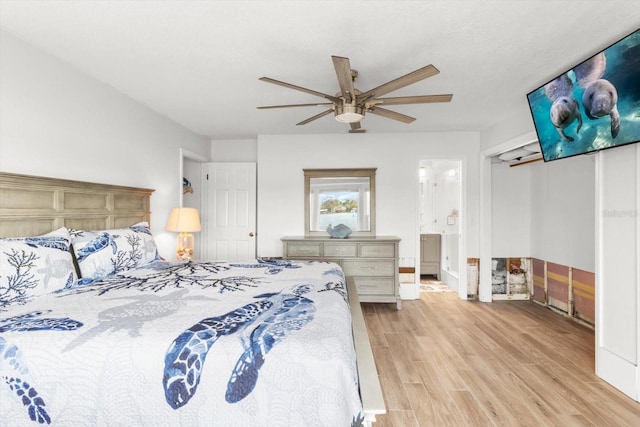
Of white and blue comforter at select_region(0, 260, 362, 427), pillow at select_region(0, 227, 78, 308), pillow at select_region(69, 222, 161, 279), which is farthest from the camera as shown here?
pillow at select_region(69, 222, 161, 279)

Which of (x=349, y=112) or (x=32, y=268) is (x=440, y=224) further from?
(x=32, y=268)

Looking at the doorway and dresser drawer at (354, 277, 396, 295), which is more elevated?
the doorway

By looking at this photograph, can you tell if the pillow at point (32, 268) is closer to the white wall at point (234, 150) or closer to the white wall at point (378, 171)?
the white wall at point (378, 171)

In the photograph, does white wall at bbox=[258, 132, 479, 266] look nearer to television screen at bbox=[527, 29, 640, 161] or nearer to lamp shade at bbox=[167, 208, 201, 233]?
lamp shade at bbox=[167, 208, 201, 233]

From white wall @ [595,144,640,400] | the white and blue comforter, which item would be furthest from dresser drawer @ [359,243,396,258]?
the white and blue comforter

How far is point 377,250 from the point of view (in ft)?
13.8

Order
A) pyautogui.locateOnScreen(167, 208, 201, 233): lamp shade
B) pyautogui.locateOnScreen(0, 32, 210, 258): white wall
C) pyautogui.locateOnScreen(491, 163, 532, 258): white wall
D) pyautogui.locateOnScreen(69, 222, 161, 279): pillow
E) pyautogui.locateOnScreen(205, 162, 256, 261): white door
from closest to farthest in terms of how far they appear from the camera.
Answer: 1. pyautogui.locateOnScreen(0, 32, 210, 258): white wall
2. pyautogui.locateOnScreen(69, 222, 161, 279): pillow
3. pyautogui.locateOnScreen(167, 208, 201, 233): lamp shade
4. pyautogui.locateOnScreen(491, 163, 532, 258): white wall
5. pyautogui.locateOnScreen(205, 162, 256, 261): white door

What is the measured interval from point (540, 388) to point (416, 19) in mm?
2650

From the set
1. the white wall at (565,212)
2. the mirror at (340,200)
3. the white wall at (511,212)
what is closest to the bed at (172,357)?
the mirror at (340,200)

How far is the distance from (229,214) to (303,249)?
1.44 meters

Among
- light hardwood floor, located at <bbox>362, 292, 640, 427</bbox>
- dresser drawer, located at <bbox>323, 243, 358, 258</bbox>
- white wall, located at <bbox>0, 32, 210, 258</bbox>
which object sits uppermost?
white wall, located at <bbox>0, 32, 210, 258</bbox>

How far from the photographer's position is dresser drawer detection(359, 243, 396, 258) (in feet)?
13.8

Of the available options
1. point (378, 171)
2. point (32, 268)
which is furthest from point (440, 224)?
point (32, 268)

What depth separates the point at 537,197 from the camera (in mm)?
4414
